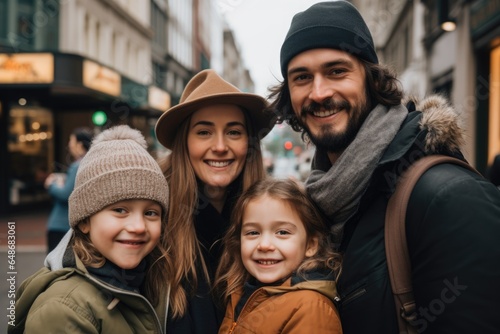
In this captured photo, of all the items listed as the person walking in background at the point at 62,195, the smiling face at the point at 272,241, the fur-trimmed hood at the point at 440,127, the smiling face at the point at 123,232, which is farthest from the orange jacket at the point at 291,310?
the person walking in background at the point at 62,195

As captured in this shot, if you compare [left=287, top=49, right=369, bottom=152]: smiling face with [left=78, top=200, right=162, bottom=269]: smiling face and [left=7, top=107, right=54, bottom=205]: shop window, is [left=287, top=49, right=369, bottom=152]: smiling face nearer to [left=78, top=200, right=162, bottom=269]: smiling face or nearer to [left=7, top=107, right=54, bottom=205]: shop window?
[left=78, top=200, right=162, bottom=269]: smiling face

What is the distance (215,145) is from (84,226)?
873 mm

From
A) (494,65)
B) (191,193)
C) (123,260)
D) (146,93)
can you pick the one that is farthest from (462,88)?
(146,93)

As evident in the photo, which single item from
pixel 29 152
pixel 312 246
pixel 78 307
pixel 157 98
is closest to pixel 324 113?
pixel 312 246

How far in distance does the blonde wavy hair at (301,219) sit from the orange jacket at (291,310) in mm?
119

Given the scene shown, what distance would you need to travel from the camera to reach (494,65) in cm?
979

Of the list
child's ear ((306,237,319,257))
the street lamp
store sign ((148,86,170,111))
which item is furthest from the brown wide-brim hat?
store sign ((148,86,170,111))

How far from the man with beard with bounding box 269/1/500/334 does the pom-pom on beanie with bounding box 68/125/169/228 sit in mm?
777

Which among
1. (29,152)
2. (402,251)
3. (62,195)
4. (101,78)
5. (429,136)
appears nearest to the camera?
(402,251)

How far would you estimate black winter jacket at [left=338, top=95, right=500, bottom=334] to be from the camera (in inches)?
61.3

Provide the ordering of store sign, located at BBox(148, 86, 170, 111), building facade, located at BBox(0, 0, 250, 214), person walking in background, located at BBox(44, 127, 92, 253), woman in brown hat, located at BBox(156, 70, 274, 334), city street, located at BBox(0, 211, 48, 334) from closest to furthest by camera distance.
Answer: woman in brown hat, located at BBox(156, 70, 274, 334), person walking in background, located at BBox(44, 127, 92, 253), city street, located at BBox(0, 211, 48, 334), building facade, located at BBox(0, 0, 250, 214), store sign, located at BBox(148, 86, 170, 111)

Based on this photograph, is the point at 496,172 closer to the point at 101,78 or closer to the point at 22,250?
the point at 22,250

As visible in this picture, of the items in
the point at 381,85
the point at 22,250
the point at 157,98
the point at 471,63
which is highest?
the point at 157,98

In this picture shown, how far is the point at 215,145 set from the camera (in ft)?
9.39
